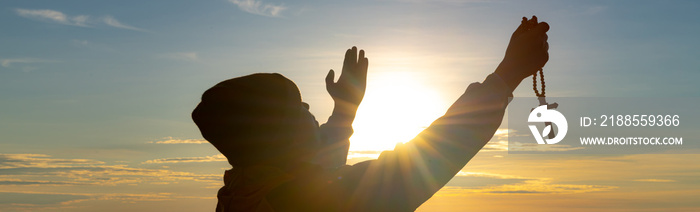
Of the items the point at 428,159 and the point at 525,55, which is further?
the point at 525,55

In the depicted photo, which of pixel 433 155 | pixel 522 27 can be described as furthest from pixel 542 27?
pixel 433 155

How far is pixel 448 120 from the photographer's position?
126 inches

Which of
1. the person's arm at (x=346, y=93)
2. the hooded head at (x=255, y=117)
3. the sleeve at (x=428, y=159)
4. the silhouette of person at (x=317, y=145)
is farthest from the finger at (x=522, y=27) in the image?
the person's arm at (x=346, y=93)

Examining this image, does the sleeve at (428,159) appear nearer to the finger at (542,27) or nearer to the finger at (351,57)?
the finger at (542,27)

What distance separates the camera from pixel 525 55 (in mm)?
3436

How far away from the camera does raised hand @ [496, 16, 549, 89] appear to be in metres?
3.43

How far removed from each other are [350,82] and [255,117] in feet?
6.46

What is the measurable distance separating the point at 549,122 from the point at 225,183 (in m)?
2.72

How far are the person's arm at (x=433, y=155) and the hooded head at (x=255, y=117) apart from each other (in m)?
0.39

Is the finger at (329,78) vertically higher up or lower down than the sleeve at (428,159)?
higher up

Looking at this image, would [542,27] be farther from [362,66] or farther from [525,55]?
[362,66]

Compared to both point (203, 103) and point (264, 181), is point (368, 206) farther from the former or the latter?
point (203, 103)

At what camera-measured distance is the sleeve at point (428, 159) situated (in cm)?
308

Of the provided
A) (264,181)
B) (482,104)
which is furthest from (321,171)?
(482,104)
